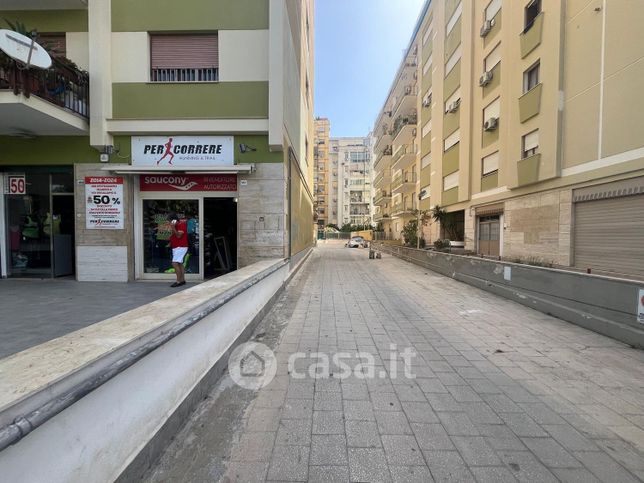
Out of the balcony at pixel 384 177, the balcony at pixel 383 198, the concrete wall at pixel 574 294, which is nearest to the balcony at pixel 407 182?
the balcony at pixel 384 177

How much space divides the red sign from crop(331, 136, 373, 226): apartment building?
7902cm

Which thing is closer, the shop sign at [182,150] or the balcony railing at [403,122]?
the shop sign at [182,150]

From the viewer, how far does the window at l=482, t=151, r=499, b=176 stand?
1602 cm

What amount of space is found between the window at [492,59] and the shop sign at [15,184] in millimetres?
18852

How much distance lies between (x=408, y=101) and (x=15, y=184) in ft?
99.9

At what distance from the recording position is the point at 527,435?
254 cm

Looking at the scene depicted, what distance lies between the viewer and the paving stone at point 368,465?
210 cm

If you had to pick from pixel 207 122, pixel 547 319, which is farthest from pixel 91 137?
pixel 547 319

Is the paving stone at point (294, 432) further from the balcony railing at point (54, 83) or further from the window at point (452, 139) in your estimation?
the window at point (452, 139)

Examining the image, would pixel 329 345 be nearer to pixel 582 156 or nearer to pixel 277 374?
pixel 277 374

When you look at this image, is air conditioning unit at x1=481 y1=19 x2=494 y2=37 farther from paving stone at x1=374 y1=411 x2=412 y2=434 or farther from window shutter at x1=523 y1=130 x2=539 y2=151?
paving stone at x1=374 y1=411 x2=412 y2=434

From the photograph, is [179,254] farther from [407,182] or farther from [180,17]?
[407,182]

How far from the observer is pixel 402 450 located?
7.75 ft

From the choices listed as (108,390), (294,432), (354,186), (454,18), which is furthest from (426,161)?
(354,186)
